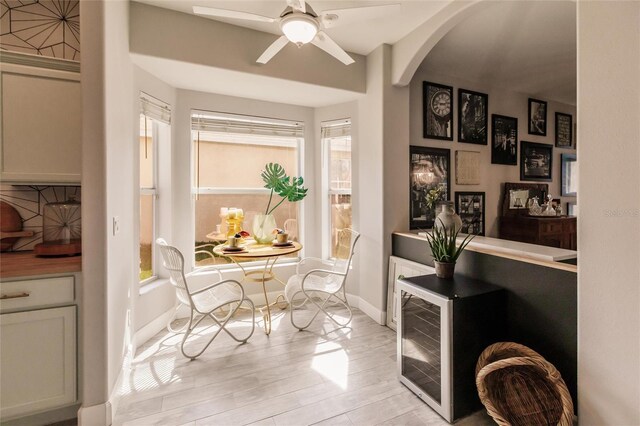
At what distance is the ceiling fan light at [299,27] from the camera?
5.50 ft

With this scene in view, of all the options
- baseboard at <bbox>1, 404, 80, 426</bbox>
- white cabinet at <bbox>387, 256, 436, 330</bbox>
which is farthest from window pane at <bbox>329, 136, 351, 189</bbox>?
baseboard at <bbox>1, 404, 80, 426</bbox>

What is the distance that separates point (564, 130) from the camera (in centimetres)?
416

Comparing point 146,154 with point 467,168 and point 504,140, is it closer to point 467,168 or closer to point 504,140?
point 467,168

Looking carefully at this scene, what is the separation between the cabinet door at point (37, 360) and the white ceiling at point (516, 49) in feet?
11.8

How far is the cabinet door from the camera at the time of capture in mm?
1509

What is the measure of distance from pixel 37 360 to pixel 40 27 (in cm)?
217

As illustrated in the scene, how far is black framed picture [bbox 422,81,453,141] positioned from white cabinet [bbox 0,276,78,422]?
132 inches

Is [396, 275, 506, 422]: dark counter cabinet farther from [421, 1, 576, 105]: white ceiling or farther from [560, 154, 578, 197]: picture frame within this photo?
[560, 154, 578, 197]: picture frame

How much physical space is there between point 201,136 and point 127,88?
3.50ft

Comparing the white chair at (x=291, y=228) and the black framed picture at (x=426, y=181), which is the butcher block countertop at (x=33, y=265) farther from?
the black framed picture at (x=426, y=181)

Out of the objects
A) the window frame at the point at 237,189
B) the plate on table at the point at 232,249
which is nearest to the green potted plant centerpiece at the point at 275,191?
the plate on table at the point at 232,249

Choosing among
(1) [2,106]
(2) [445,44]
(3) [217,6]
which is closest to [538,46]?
(2) [445,44]

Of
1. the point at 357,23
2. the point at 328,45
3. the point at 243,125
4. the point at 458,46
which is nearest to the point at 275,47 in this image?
the point at 328,45

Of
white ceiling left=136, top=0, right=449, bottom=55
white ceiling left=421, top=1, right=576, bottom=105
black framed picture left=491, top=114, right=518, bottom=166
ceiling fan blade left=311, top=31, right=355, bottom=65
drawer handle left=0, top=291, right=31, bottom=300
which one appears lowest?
drawer handle left=0, top=291, right=31, bottom=300
